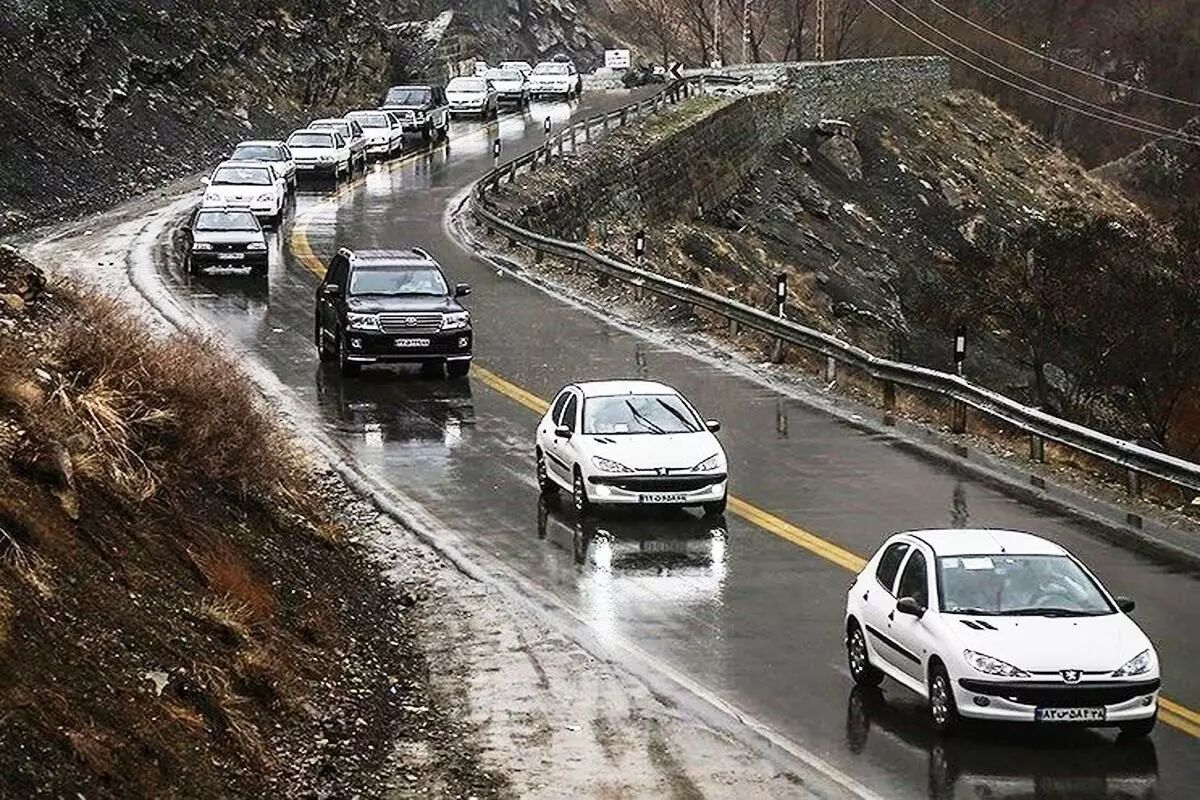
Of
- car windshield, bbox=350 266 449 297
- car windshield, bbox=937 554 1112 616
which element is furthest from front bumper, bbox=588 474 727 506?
car windshield, bbox=350 266 449 297

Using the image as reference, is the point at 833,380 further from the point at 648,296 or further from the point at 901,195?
the point at 901,195

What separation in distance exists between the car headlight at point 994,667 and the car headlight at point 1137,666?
2.12 feet

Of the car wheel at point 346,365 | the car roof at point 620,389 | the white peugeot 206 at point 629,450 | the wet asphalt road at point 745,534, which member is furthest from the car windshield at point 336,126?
the white peugeot 206 at point 629,450

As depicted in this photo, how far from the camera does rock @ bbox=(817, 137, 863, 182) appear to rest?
8588 cm

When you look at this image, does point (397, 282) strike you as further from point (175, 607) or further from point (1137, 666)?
point (1137, 666)

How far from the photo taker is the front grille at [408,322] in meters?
30.6

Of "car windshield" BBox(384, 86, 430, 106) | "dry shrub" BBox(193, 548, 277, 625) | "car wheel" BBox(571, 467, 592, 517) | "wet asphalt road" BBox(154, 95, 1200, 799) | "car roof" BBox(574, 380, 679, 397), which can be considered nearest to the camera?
"wet asphalt road" BBox(154, 95, 1200, 799)

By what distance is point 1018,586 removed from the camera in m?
14.5

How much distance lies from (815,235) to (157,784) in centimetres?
6542

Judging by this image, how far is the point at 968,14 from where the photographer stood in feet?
456

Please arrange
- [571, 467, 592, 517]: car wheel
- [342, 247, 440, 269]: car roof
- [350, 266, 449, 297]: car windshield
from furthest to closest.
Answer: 1. [342, 247, 440, 269]: car roof
2. [350, 266, 449, 297]: car windshield
3. [571, 467, 592, 517]: car wheel

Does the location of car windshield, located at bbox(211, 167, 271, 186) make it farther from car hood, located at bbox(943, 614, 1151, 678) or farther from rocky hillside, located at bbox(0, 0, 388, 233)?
car hood, located at bbox(943, 614, 1151, 678)

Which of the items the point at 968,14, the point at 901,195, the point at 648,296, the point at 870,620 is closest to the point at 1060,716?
the point at 870,620

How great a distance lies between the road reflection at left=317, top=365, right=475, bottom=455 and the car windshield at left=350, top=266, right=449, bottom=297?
1.30 metres
